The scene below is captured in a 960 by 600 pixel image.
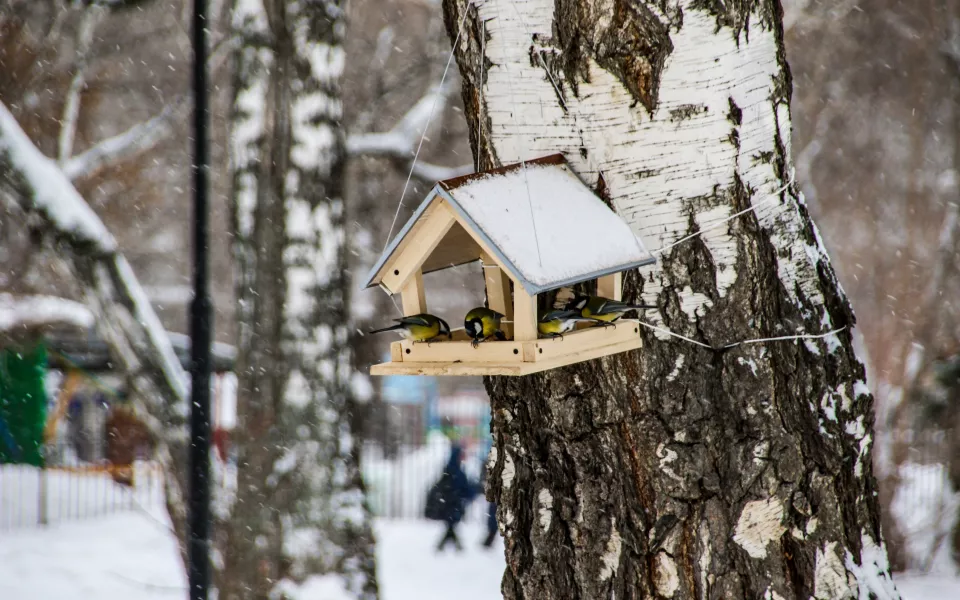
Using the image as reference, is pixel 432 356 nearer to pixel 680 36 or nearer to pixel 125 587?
pixel 680 36

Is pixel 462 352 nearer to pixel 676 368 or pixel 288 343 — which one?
pixel 676 368

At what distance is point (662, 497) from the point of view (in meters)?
2.12

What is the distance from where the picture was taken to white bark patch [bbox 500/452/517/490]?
229 cm

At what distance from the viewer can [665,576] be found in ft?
6.99

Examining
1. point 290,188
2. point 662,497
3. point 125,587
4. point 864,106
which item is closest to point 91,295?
point 290,188

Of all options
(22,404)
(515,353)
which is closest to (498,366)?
(515,353)

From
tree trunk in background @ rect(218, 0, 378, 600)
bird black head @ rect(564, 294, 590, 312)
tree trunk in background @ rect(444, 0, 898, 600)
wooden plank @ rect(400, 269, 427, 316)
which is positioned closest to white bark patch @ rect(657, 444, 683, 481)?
tree trunk in background @ rect(444, 0, 898, 600)

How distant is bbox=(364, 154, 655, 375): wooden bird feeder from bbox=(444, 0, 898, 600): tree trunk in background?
0.22 feet

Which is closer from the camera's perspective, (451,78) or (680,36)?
(680,36)

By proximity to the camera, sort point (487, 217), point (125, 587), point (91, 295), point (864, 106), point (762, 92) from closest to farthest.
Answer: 1. point (487, 217)
2. point (762, 92)
3. point (91, 295)
4. point (125, 587)
5. point (864, 106)

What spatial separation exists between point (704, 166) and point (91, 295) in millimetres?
4360

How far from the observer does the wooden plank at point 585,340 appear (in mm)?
1960

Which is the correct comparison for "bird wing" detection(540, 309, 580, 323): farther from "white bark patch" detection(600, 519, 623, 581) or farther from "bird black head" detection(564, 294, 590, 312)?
"white bark patch" detection(600, 519, 623, 581)

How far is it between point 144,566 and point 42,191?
6.61 metres
